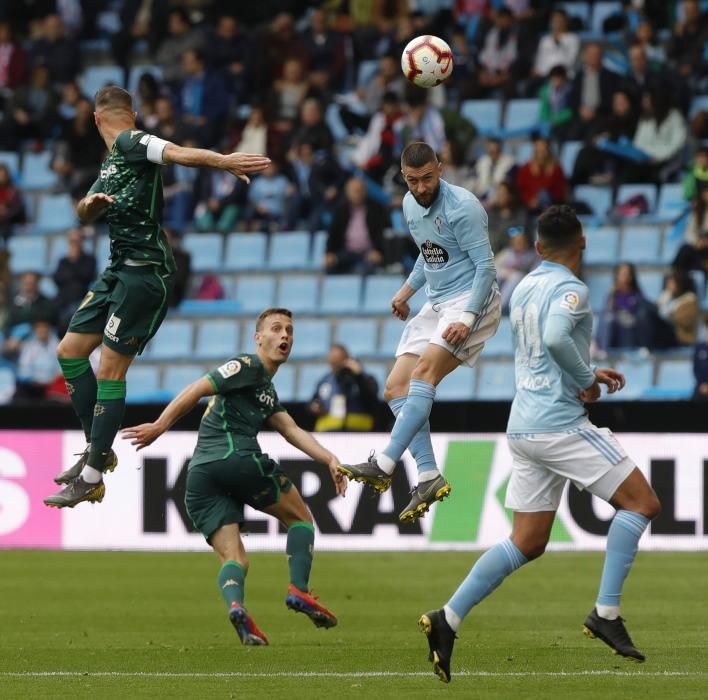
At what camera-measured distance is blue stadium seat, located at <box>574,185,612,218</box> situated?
20.0 metres

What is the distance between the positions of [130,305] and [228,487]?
5.08ft

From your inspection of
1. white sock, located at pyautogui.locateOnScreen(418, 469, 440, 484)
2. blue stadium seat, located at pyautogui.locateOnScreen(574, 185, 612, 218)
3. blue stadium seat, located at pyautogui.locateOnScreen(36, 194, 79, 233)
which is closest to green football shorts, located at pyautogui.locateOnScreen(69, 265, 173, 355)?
white sock, located at pyautogui.locateOnScreen(418, 469, 440, 484)

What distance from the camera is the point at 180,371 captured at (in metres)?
19.6

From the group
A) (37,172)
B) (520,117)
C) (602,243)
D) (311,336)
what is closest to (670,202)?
(602,243)

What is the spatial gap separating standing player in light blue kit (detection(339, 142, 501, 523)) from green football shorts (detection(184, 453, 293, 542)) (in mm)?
1069

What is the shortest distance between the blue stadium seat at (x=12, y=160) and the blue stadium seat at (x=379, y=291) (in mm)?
6167

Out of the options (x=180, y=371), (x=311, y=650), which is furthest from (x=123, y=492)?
(x=311, y=650)

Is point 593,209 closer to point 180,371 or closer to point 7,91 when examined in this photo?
point 180,371

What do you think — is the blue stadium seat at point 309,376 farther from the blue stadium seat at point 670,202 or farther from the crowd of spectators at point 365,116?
the blue stadium seat at point 670,202

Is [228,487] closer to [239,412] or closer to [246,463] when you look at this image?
[246,463]

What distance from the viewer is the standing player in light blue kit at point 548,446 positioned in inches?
334

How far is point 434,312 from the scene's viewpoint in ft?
32.8

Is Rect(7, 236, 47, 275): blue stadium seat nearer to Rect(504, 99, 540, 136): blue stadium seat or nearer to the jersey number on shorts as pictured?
Rect(504, 99, 540, 136): blue stadium seat

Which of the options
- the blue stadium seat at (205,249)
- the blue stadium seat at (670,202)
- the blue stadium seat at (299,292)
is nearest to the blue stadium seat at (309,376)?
the blue stadium seat at (299,292)
